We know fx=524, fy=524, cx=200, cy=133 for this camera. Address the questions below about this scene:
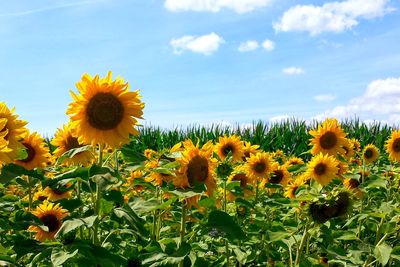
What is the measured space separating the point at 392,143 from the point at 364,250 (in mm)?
3795

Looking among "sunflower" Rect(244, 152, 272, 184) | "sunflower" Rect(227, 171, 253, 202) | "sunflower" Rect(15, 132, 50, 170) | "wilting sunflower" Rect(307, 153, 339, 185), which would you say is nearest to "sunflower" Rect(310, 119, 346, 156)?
"wilting sunflower" Rect(307, 153, 339, 185)

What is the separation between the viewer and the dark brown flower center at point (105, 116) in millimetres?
3020

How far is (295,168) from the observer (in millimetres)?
5062

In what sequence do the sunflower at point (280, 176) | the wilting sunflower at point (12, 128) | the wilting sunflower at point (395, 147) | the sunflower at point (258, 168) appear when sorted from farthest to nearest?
the wilting sunflower at point (395, 147) < the sunflower at point (280, 176) < the sunflower at point (258, 168) < the wilting sunflower at point (12, 128)

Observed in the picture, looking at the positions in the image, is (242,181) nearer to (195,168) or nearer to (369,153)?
(195,168)

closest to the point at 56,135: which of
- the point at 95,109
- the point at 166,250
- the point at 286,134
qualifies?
the point at 95,109

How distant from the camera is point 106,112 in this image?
121 inches

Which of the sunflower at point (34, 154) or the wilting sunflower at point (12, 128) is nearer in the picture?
the wilting sunflower at point (12, 128)

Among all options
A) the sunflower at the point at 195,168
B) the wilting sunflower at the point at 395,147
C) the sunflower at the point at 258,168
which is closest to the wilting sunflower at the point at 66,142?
the sunflower at the point at 195,168

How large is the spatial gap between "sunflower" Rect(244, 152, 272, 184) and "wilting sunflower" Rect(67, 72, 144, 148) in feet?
8.04

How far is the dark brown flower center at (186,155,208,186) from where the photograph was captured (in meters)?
3.14

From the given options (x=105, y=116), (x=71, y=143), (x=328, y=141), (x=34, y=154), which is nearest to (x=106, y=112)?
(x=105, y=116)

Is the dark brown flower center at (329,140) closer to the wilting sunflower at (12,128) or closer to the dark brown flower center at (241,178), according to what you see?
the dark brown flower center at (241,178)

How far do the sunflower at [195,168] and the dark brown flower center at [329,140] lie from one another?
9.91ft
